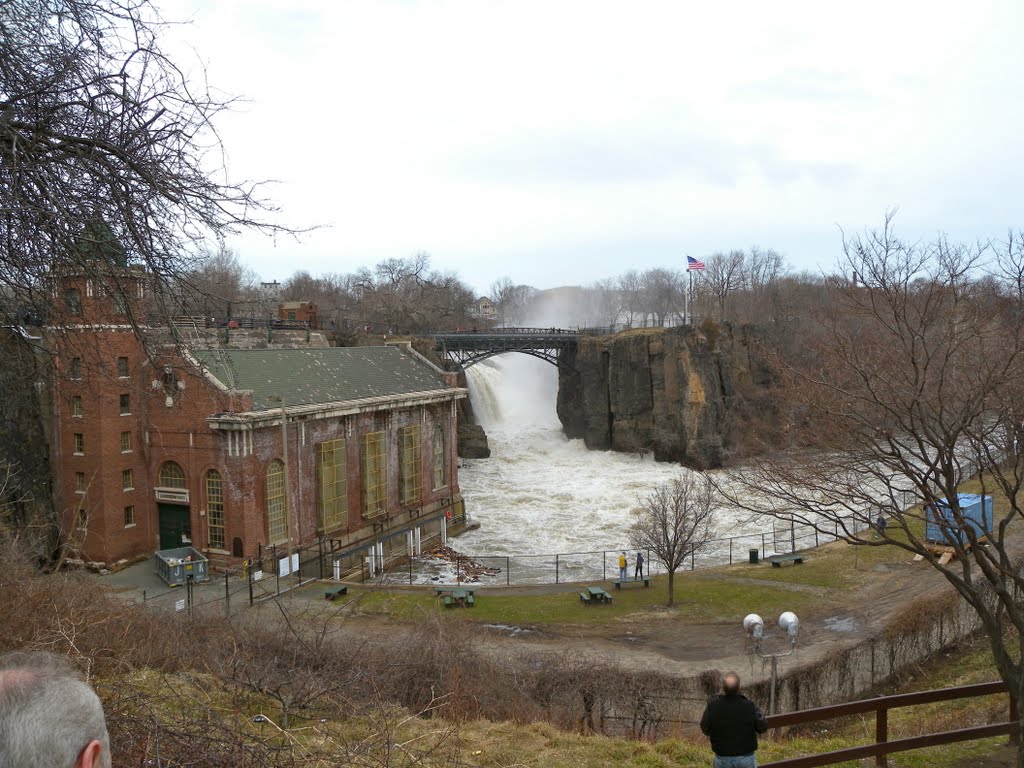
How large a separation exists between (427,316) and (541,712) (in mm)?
83082

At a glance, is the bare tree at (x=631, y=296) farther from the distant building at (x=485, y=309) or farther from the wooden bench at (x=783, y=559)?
the wooden bench at (x=783, y=559)

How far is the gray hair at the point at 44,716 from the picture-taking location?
234 centimetres

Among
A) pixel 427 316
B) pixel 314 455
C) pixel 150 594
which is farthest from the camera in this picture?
pixel 427 316

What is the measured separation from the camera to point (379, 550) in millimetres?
29438

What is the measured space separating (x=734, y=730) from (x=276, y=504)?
72.4ft

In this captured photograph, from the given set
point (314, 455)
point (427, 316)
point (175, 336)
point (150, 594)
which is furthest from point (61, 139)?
point (427, 316)

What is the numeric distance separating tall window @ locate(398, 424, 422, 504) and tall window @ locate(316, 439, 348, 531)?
4137 millimetres

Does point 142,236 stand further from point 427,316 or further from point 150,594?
point 427,316

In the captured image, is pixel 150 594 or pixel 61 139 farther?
pixel 150 594

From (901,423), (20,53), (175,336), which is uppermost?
(20,53)

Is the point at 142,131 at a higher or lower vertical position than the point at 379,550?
higher

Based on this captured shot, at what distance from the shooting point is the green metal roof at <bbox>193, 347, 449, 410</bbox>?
27109 millimetres

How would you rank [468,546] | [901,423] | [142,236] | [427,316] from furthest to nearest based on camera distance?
[427,316]
[468,546]
[901,423]
[142,236]

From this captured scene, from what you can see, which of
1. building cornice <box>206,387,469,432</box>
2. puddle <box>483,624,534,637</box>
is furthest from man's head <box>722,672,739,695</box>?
building cornice <box>206,387,469,432</box>
